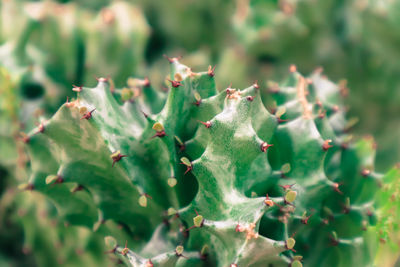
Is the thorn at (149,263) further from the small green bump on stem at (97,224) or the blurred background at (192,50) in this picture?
the blurred background at (192,50)

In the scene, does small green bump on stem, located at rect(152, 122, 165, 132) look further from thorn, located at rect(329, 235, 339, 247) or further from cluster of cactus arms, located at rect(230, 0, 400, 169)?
cluster of cactus arms, located at rect(230, 0, 400, 169)

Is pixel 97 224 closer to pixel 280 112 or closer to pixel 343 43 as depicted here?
pixel 280 112

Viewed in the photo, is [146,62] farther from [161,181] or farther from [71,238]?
[161,181]

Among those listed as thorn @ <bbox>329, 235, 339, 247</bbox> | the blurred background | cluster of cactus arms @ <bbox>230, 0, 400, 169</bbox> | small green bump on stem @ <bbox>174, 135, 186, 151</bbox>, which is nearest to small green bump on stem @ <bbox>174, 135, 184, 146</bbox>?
small green bump on stem @ <bbox>174, 135, 186, 151</bbox>

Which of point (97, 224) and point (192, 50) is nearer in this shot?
point (97, 224)

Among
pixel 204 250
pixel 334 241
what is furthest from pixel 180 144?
pixel 334 241

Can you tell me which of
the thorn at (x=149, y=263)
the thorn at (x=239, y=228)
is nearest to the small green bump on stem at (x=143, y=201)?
the thorn at (x=149, y=263)

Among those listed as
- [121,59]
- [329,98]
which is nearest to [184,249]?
[329,98]

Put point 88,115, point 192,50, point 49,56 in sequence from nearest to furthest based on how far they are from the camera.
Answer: point 88,115
point 49,56
point 192,50

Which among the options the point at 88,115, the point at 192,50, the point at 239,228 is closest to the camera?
the point at 239,228
